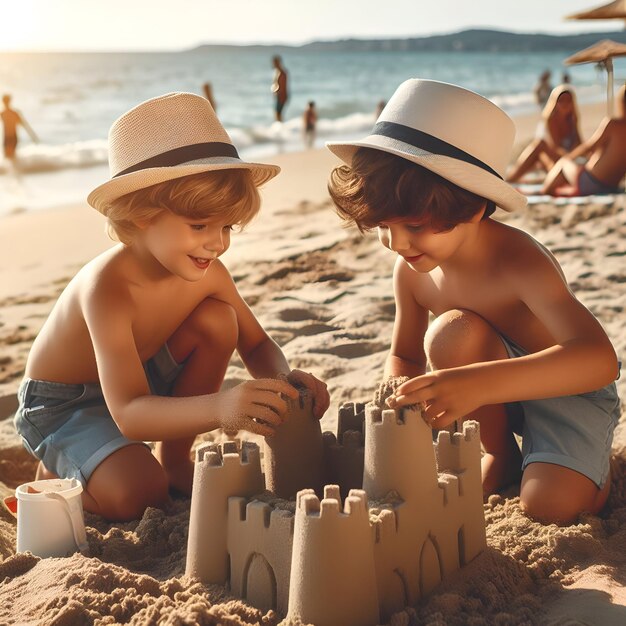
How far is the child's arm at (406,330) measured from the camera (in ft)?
8.05

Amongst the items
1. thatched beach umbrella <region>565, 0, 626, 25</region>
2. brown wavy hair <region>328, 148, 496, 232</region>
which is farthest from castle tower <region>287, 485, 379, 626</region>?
thatched beach umbrella <region>565, 0, 626, 25</region>

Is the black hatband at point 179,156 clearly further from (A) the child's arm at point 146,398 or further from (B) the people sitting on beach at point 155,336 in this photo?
(A) the child's arm at point 146,398

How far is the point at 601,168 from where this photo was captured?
18.3 feet

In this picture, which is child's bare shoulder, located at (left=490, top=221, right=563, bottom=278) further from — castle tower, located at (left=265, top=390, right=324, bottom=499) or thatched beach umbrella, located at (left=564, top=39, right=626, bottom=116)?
thatched beach umbrella, located at (left=564, top=39, right=626, bottom=116)

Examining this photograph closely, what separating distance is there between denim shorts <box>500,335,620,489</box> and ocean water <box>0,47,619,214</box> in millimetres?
6083

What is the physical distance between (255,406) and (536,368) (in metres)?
0.63

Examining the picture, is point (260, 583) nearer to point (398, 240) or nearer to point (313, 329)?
point (398, 240)

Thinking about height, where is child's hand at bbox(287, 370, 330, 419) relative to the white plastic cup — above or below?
above

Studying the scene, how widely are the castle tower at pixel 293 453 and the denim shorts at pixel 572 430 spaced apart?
631mm

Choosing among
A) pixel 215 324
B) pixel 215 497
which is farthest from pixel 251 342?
pixel 215 497

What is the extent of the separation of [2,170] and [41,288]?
7122 millimetres

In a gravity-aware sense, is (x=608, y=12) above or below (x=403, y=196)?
above

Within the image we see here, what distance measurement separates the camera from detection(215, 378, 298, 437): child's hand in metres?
1.80

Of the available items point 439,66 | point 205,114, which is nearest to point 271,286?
point 205,114
